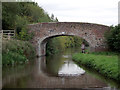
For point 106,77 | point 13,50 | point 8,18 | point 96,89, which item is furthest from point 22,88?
point 8,18

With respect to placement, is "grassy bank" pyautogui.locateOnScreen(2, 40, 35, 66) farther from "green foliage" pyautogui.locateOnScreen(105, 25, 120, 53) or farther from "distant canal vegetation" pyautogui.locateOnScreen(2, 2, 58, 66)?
"green foliage" pyautogui.locateOnScreen(105, 25, 120, 53)

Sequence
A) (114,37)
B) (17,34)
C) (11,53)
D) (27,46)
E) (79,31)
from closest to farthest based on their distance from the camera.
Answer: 1. (11,53)
2. (27,46)
3. (114,37)
4. (79,31)
5. (17,34)

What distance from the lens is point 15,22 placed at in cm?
2497

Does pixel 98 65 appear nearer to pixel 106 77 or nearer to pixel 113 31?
pixel 106 77

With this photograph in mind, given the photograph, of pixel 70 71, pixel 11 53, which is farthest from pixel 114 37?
pixel 11 53

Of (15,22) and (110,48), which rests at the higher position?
(15,22)

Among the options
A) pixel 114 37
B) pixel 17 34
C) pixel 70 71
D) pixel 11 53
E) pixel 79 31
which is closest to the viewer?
pixel 70 71

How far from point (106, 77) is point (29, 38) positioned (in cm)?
1590

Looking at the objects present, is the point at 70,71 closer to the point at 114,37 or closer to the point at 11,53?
the point at 11,53

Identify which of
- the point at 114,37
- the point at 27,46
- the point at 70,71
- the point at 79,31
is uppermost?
the point at 79,31

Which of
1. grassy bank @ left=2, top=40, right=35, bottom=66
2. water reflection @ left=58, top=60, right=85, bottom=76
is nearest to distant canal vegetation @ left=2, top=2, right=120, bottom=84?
grassy bank @ left=2, top=40, right=35, bottom=66

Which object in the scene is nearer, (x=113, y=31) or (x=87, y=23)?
(x=113, y=31)

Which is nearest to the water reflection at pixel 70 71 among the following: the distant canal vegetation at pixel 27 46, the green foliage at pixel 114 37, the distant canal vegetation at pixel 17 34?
the distant canal vegetation at pixel 27 46

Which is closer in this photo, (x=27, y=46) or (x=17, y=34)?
(x=27, y=46)
